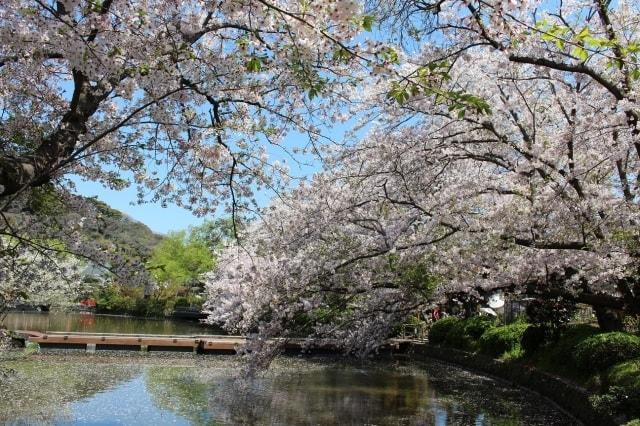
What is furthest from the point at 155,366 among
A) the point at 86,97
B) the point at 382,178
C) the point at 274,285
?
the point at 86,97

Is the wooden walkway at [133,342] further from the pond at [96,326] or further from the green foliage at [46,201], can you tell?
the green foliage at [46,201]

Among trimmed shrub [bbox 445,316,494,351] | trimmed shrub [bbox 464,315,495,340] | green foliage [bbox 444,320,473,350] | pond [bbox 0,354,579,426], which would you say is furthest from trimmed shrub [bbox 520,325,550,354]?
green foliage [bbox 444,320,473,350]

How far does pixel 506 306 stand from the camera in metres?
21.4

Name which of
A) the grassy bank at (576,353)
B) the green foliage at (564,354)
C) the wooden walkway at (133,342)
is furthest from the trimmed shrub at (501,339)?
the wooden walkway at (133,342)

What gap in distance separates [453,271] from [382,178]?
6.06 ft

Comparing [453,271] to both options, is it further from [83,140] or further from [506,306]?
[506,306]

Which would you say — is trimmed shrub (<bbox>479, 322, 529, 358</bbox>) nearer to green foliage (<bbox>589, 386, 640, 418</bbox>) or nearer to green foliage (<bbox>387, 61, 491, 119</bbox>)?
green foliage (<bbox>589, 386, 640, 418</bbox>)

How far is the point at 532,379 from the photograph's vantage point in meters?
14.1

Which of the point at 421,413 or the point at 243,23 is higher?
the point at 243,23

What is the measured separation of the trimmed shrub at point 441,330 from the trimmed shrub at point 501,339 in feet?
12.0

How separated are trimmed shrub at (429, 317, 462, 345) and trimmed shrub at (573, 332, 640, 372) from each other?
10740 mm

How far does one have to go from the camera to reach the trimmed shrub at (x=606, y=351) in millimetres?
10391

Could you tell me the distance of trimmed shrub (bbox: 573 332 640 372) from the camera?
10.4 meters

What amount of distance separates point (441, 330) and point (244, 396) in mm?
12594
